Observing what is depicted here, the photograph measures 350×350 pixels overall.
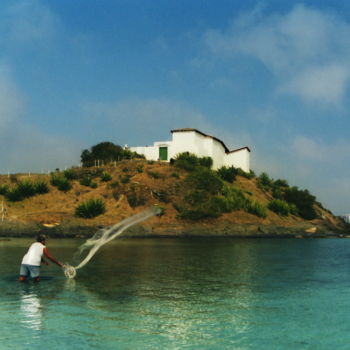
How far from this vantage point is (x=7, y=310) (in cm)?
909

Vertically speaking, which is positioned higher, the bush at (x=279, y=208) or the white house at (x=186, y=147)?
the white house at (x=186, y=147)

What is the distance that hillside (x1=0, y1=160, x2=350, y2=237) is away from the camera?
143ft

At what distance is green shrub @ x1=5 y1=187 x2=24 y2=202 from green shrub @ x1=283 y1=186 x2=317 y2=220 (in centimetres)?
4261

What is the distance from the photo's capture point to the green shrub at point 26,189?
173 ft

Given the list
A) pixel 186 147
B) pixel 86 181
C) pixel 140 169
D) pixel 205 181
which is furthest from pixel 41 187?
pixel 186 147

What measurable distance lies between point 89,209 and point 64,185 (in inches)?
368

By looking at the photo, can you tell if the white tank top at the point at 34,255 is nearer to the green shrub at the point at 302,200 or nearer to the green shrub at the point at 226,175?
the green shrub at the point at 226,175

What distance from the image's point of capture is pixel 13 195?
51656mm

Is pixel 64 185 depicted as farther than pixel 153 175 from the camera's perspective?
No

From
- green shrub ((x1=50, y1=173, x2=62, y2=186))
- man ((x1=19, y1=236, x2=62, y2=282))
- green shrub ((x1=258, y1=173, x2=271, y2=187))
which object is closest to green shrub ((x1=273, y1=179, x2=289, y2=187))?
green shrub ((x1=258, y1=173, x2=271, y2=187))

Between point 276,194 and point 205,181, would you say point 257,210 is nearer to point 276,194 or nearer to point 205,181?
point 205,181

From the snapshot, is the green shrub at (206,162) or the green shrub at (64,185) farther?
the green shrub at (206,162)

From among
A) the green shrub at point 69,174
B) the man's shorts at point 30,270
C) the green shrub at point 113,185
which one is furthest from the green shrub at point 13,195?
the man's shorts at point 30,270

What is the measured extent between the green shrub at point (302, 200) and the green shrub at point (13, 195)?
140 feet
